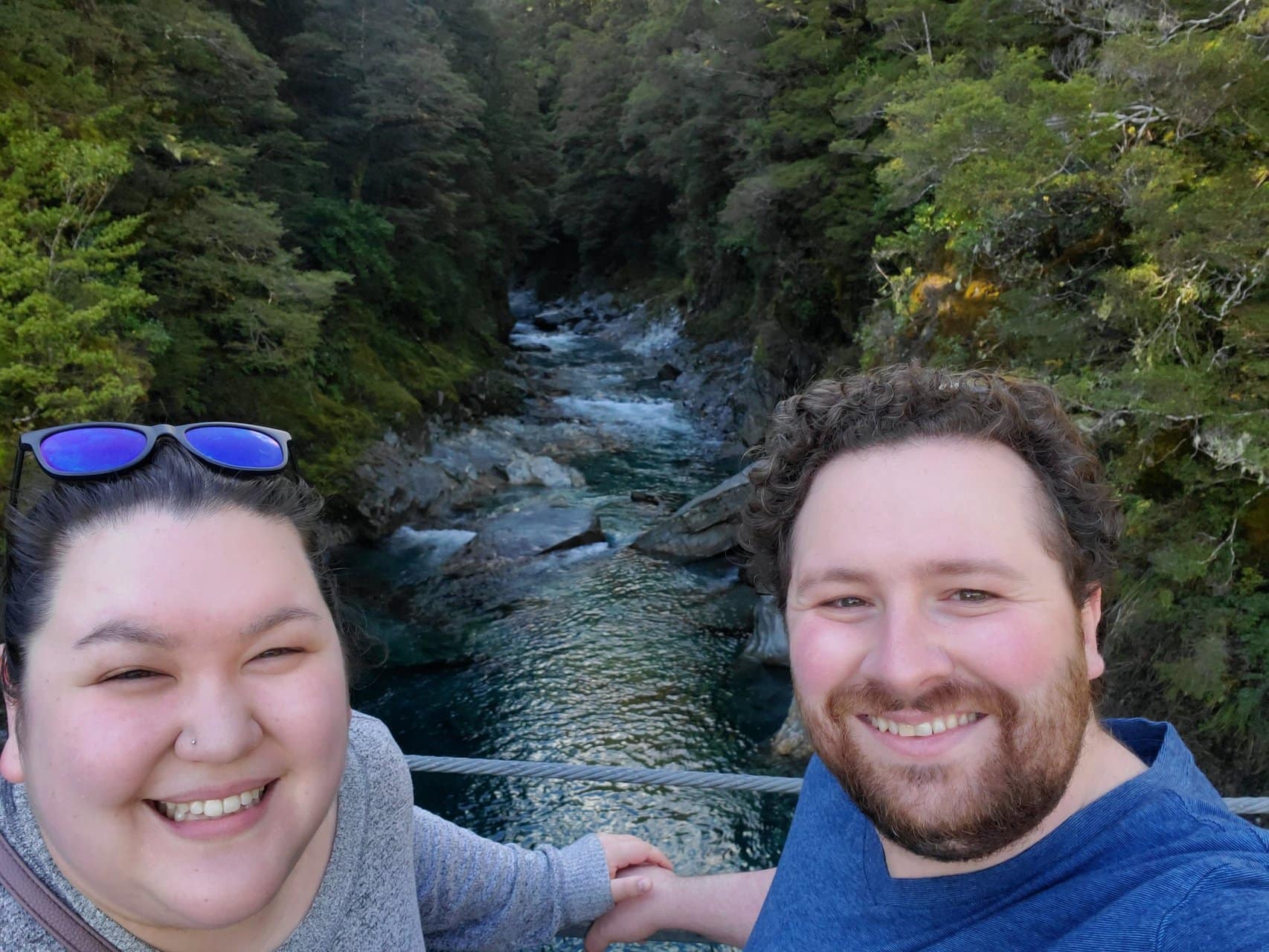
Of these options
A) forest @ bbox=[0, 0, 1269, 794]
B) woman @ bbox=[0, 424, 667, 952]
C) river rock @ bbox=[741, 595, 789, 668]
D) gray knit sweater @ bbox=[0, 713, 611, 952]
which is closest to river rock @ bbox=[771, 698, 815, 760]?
river rock @ bbox=[741, 595, 789, 668]

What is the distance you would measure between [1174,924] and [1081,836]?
0.56ft

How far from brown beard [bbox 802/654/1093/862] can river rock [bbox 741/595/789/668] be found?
22.0 feet

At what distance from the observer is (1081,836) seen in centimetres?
105

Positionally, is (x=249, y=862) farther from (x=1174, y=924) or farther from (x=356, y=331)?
(x=356, y=331)

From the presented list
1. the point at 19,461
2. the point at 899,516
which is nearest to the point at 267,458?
the point at 19,461

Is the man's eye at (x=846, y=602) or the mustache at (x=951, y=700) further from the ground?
the man's eye at (x=846, y=602)

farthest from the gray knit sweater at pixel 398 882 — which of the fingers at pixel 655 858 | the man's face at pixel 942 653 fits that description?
the man's face at pixel 942 653

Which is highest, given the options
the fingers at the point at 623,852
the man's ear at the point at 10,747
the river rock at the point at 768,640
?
the man's ear at the point at 10,747

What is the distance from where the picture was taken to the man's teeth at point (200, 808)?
957 millimetres

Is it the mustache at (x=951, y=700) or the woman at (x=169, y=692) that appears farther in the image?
the mustache at (x=951, y=700)

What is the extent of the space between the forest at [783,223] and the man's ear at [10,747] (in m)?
5.87

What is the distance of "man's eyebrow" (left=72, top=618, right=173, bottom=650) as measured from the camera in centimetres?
91

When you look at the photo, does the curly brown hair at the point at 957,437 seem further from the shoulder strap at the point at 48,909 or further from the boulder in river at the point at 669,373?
the boulder in river at the point at 669,373

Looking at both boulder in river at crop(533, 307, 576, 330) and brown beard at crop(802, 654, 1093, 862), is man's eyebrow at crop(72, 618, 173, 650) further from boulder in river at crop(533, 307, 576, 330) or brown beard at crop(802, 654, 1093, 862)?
boulder in river at crop(533, 307, 576, 330)
